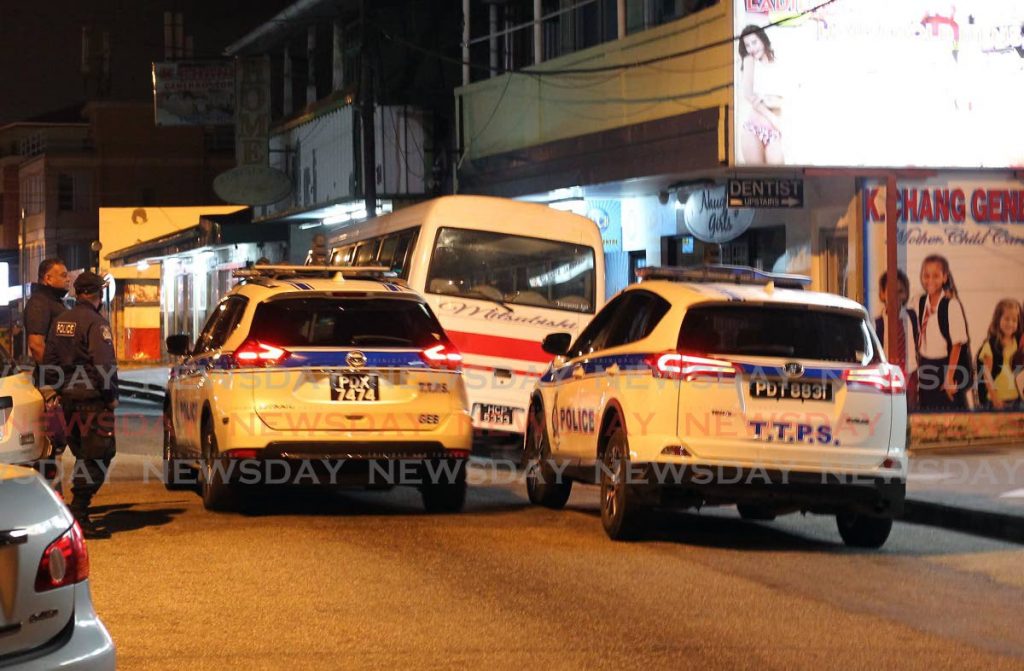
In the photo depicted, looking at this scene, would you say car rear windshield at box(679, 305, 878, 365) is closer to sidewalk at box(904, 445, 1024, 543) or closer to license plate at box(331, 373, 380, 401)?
sidewalk at box(904, 445, 1024, 543)

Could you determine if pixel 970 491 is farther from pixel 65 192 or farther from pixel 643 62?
pixel 65 192

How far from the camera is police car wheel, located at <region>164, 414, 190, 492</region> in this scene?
48.0 feet

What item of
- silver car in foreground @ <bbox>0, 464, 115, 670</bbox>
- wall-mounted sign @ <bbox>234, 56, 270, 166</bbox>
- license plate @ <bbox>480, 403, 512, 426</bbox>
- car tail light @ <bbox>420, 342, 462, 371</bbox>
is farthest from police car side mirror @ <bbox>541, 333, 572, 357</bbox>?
wall-mounted sign @ <bbox>234, 56, 270, 166</bbox>

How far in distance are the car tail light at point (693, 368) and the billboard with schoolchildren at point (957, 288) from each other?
10038mm

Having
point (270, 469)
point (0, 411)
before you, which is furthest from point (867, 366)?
point (0, 411)

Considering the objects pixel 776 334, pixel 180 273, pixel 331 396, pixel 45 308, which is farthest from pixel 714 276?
pixel 180 273

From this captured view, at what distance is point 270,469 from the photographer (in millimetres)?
12758

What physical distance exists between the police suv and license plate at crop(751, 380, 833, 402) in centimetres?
271

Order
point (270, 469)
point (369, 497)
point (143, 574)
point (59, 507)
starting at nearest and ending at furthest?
point (59, 507) < point (143, 574) < point (270, 469) < point (369, 497)

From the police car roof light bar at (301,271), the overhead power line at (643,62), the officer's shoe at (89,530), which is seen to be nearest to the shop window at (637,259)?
the overhead power line at (643,62)

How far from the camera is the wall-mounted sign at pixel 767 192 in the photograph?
67.6 feet

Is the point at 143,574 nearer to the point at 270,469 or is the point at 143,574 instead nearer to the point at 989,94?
the point at 270,469

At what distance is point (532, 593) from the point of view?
9.16 metres

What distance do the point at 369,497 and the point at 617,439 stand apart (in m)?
3.76
